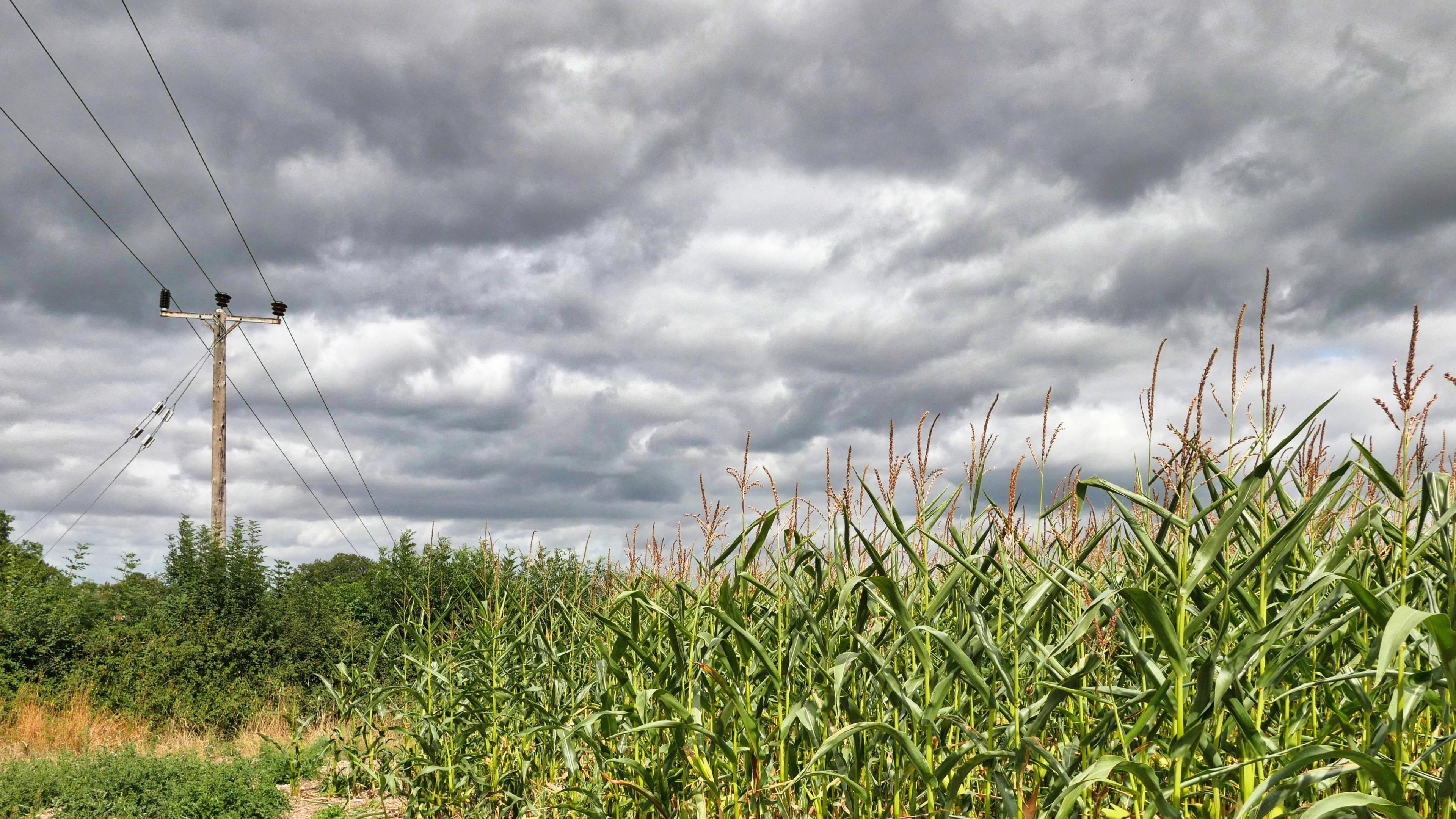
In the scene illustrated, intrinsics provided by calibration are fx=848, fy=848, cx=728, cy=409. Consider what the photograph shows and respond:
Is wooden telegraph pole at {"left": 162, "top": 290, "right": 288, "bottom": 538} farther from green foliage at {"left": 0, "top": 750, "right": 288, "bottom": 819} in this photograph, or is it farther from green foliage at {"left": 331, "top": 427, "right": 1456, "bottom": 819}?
green foliage at {"left": 331, "top": 427, "right": 1456, "bottom": 819}

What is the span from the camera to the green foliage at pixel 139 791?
6395 mm

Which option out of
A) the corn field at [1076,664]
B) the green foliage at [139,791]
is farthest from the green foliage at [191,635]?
the corn field at [1076,664]

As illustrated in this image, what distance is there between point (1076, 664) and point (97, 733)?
12572 millimetres

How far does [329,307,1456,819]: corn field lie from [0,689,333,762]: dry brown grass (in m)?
7.57

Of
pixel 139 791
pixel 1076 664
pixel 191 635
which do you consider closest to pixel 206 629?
pixel 191 635

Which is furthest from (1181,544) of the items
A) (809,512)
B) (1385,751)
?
(809,512)

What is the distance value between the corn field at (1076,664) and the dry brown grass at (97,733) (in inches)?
298

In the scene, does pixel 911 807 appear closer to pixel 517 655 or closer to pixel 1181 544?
pixel 1181 544

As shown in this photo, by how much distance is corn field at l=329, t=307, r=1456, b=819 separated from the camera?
184 centimetres

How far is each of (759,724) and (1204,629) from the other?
5.56 feet

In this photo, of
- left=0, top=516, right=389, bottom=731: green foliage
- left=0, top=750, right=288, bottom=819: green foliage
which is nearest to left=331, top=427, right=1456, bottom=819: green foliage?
left=0, top=750, right=288, bottom=819: green foliage

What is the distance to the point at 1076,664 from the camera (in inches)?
114

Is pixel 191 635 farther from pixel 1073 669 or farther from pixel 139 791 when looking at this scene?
pixel 1073 669

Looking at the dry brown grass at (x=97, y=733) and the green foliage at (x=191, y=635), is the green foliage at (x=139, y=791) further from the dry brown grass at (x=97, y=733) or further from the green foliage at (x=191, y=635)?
the green foliage at (x=191, y=635)
